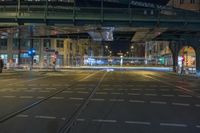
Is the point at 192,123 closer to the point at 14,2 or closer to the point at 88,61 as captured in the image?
the point at 14,2

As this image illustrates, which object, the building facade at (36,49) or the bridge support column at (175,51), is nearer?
the bridge support column at (175,51)

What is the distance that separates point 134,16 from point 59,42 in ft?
262

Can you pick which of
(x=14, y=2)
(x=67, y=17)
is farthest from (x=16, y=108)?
(x=14, y=2)

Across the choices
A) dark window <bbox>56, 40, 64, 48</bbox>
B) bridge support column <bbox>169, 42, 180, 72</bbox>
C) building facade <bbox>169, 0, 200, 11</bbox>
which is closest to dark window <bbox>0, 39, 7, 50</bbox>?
dark window <bbox>56, 40, 64, 48</bbox>

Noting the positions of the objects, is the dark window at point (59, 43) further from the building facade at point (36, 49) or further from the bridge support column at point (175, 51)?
the bridge support column at point (175, 51)

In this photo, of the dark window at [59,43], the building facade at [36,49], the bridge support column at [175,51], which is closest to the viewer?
the bridge support column at [175,51]

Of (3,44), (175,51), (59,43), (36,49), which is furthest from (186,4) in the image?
(3,44)

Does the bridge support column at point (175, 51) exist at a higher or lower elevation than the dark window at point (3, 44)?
lower

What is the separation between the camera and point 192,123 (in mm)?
13234

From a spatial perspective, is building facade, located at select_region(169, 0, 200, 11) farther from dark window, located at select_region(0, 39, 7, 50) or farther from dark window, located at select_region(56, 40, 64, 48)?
dark window, located at select_region(0, 39, 7, 50)

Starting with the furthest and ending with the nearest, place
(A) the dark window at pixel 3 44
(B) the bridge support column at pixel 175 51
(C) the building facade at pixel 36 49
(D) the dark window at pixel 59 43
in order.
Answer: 1. (D) the dark window at pixel 59 43
2. (A) the dark window at pixel 3 44
3. (C) the building facade at pixel 36 49
4. (B) the bridge support column at pixel 175 51

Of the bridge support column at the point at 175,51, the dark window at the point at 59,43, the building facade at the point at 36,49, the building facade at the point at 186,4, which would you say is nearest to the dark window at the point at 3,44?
Answer: the building facade at the point at 36,49

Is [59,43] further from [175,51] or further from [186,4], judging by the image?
[175,51]

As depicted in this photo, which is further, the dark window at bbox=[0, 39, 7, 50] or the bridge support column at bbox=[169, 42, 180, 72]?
the dark window at bbox=[0, 39, 7, 50]
